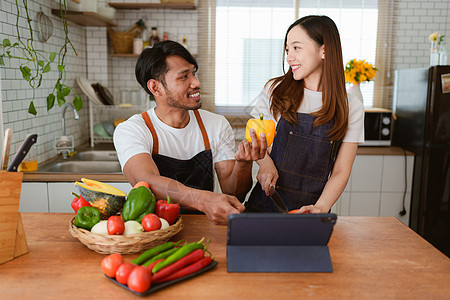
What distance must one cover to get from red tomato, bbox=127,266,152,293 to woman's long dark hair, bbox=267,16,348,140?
1.16 metres

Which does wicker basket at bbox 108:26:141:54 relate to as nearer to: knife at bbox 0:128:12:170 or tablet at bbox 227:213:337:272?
knife at bbox 0:128:12:170

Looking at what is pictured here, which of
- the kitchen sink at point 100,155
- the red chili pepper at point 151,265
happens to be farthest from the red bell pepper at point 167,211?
the kitchen sink at point 100,155

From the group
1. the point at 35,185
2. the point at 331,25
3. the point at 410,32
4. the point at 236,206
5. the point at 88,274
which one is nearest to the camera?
the point at 88,274

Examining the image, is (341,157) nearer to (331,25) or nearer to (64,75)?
(331,25)

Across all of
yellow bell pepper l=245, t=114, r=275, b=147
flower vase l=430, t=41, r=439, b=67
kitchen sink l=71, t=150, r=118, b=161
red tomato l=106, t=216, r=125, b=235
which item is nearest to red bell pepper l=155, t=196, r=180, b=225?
red tomato l=106, t=216, r=125, b=235

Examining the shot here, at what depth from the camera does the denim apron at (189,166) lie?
1.99m

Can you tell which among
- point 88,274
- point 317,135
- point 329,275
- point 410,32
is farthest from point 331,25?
point 410,32

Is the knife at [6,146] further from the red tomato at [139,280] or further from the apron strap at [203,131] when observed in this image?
the apron strap at [203,131]

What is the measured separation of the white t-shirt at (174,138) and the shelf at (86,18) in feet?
5.20

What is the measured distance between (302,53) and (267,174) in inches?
22.1

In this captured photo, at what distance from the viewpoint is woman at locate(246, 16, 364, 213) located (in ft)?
6.19

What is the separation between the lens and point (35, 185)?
2.65m

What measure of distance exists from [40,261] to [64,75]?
2.43 m

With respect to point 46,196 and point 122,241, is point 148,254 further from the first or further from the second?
point 46,196
